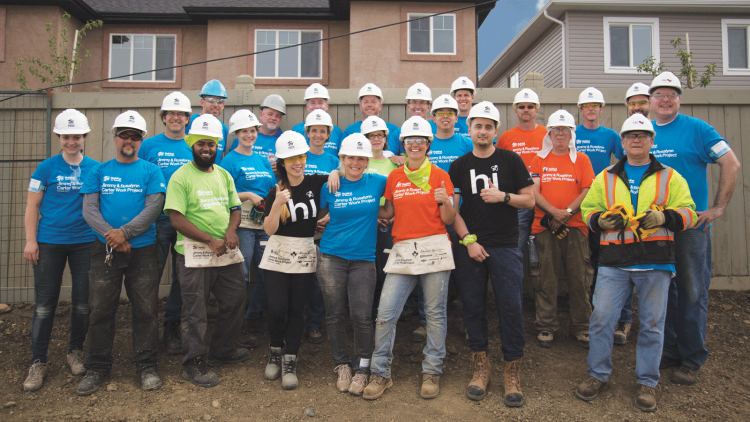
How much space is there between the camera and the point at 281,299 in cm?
395

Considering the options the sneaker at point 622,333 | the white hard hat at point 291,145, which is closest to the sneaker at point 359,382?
the white hard hat at point 291,145

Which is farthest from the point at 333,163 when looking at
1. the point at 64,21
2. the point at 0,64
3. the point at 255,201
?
the point at 0,64

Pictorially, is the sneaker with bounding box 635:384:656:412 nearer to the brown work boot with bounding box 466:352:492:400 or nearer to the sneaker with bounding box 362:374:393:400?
the brown work boot with bounding box 466:352:492:400

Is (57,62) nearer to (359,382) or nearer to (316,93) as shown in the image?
(316,93)

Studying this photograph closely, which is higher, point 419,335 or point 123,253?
point 123,253

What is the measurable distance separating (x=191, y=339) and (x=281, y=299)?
879 millimetres

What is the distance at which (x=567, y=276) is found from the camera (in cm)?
459

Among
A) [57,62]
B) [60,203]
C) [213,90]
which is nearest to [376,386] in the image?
[60,203]

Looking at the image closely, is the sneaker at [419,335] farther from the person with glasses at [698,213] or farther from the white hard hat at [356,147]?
the person with glasses at [698,213]

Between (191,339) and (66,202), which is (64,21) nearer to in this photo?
(66,202)

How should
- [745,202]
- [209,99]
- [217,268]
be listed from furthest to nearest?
[745,202], [209,99], [217,268]

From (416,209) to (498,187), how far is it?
72 cm

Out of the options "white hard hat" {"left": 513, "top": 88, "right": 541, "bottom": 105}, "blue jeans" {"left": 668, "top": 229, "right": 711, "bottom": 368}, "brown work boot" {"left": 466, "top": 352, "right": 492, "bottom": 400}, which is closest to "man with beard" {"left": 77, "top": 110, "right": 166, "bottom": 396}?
"brown work boot" {"left": 466, "top": 352, "right": 492, "bottom": 400}

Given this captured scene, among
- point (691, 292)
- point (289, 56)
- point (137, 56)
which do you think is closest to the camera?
point (691, 292)
